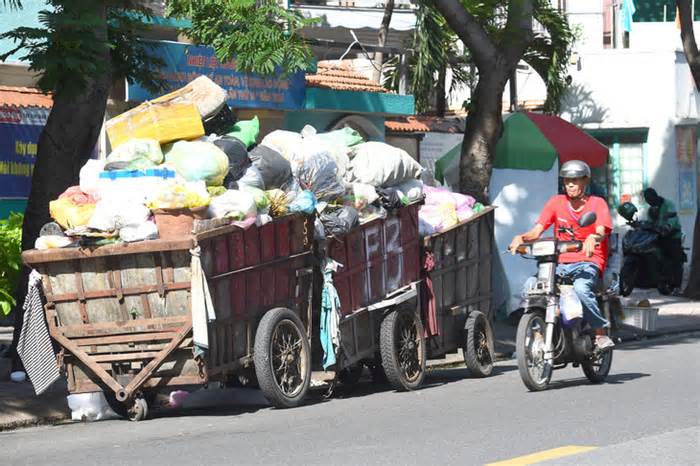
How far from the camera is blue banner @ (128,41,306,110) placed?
17828 mm

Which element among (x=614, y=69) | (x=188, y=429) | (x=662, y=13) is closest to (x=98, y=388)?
→ (x=188, y=429)

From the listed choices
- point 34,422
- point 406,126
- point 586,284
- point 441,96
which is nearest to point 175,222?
point 34,422

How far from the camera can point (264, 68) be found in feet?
57.8

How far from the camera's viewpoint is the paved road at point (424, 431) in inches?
309

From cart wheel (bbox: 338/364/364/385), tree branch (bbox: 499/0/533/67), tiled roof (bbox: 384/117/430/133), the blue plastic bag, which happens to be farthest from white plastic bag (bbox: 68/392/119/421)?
tiled roof (bbox: 384/117/430/133)

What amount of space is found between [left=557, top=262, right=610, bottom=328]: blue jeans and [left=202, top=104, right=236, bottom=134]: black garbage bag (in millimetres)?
2926

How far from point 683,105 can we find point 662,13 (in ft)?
16.2

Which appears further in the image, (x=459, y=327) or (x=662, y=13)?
(x=662, y=13)

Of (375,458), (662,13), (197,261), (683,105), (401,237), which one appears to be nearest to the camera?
(375,458)

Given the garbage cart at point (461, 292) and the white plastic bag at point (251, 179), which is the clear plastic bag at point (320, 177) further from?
the garbage cart at point (461, 292)

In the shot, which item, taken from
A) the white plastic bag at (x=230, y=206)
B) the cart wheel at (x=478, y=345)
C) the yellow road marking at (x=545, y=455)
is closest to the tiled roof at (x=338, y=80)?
the cart wheel at (x=478, y=345)

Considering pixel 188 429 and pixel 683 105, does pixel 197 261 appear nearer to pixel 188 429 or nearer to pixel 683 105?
pixel 188 429

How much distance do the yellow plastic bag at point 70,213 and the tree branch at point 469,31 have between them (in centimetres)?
766

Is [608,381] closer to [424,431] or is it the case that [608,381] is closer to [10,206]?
[424,431]
